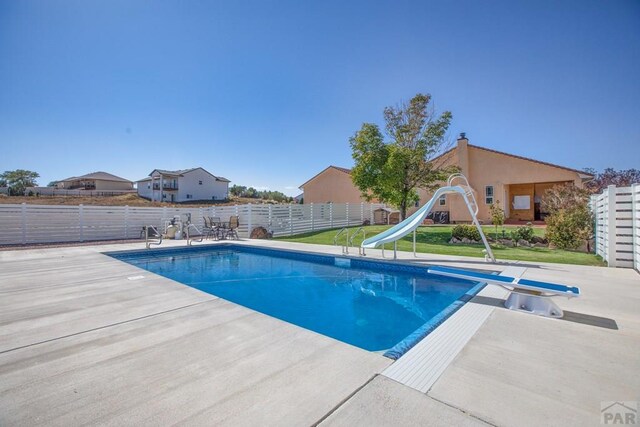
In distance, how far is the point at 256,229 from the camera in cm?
1547

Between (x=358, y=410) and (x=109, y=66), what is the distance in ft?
48.9

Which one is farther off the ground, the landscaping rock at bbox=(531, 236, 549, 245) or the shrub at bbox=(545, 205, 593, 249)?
the shrub at bbox=(545, 205, 593, 249)

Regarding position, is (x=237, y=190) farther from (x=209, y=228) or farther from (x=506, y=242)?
(x=506, y=242)

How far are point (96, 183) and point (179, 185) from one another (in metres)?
14.1

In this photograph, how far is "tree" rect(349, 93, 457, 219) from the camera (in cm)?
1506

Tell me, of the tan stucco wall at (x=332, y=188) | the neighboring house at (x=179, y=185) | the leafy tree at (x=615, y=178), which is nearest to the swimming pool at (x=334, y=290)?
the tan stucco wall at (x=332, y=188)

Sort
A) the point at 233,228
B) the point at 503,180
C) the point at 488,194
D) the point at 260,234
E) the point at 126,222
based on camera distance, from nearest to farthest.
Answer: the point at 233,228, the point at 126,222, the point at 260,234, the point at 503,180, the point at 488,194

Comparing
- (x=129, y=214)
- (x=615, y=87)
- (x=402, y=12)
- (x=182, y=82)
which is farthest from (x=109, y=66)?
(x=615, y=87)

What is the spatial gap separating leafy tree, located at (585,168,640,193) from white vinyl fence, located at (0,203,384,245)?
17279 millimetres

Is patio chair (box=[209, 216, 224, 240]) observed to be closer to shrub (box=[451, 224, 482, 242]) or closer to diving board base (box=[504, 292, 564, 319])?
shrub (box=[451, 224, 482, 242])

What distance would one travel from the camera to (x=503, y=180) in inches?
802

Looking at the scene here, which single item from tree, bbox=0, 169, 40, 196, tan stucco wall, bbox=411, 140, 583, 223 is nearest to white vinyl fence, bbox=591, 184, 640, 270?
tan stucco wall, bbox=411, 140, 583, 223

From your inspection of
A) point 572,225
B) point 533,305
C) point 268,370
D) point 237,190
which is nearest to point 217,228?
point 268,370

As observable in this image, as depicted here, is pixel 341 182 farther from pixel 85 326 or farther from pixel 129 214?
pixel 85 326
